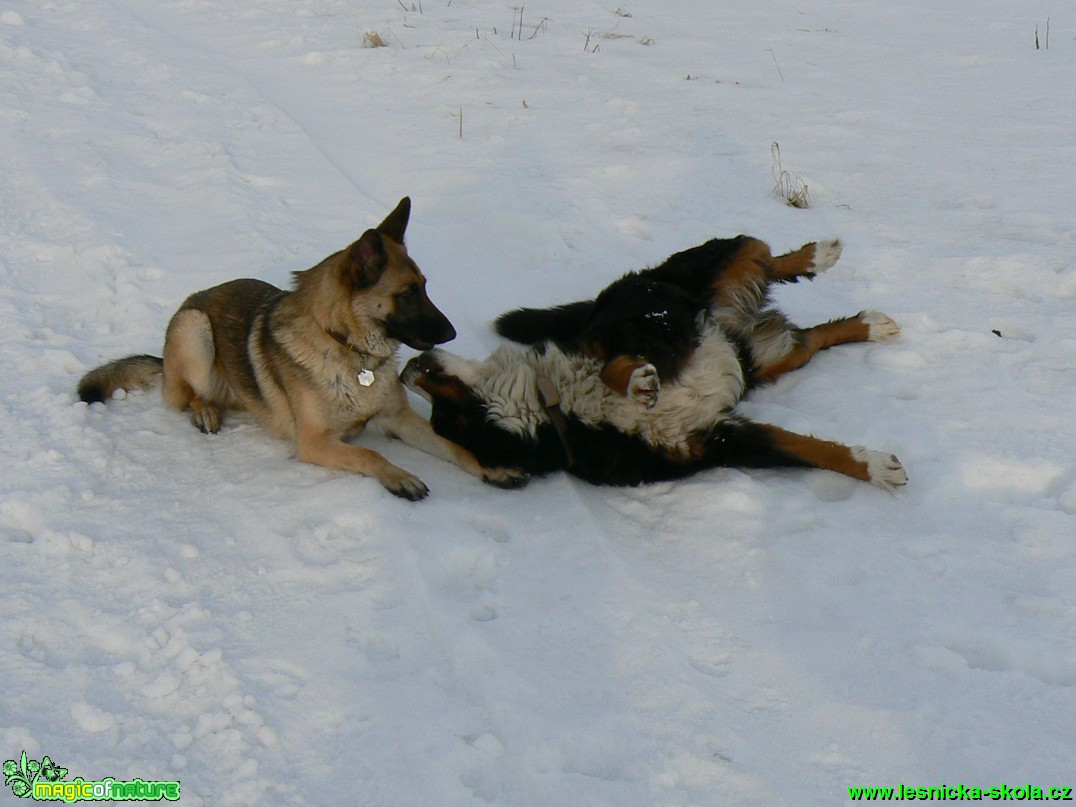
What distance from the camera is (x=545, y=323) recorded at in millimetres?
5262

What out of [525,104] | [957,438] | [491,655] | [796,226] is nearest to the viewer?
[491,655]

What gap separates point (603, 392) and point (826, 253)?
68.2 inches

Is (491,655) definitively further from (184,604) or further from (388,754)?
(184,604)

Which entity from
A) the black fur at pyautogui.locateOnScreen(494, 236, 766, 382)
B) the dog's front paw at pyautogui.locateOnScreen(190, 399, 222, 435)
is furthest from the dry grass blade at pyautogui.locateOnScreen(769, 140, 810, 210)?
the dog's front paw at pyautogui.locateOnScreen(190, 399, 222, 435)

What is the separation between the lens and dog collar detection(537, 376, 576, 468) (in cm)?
454

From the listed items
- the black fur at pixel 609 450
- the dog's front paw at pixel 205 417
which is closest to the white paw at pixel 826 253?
the black fur at pixel 609 450

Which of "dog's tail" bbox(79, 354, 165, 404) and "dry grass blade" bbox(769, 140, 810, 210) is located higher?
"dry grass blade" bbox(769, 140, 810, 210)

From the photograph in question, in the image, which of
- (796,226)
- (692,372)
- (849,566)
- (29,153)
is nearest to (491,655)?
(849,566)

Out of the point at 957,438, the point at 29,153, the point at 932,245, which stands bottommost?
the point at 957,438

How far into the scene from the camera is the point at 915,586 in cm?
344

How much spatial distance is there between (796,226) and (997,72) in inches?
169

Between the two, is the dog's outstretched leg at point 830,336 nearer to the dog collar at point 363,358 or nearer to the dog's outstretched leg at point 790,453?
the dog's outstretched leg at point 790,453

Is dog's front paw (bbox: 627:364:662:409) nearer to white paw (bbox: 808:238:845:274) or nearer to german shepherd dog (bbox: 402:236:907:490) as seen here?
german shepherd dog (bbox: 402:236:907:490)

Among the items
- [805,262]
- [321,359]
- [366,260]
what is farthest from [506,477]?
[805,262]
